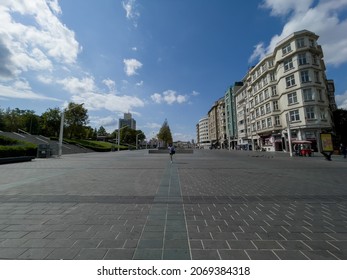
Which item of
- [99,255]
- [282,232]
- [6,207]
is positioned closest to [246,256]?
[282,232]

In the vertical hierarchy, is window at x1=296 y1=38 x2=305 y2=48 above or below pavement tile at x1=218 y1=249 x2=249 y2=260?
above

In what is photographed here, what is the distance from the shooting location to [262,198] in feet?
18.6

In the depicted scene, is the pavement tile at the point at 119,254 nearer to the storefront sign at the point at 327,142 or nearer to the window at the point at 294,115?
the storefront sign at the point at 327,142

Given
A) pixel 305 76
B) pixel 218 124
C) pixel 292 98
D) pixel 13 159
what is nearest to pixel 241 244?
pixel 13 159

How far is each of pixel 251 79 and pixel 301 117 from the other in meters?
22.8

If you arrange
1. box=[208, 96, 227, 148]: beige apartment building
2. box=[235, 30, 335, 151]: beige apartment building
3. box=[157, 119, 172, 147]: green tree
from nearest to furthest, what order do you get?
box=[235, 30, 335, 151]: beige apartment building
box=[157, 119, 172, 147]: green tree
box=[208, 96, 227, 148]: beige apartment building

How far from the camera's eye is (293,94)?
36938mm

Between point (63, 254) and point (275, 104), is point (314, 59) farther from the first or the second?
point (63, 254)

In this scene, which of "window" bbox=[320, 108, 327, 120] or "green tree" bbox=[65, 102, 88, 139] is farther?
"green tree" bbox=[65, 102, 88, 139]

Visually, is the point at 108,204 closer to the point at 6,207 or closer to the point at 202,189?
the point at 6,207

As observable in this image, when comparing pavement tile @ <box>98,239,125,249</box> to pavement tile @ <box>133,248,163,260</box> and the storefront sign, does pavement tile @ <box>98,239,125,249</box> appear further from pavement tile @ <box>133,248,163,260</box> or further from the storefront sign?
the storefront sign

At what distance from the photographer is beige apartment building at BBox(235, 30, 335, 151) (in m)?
34.5

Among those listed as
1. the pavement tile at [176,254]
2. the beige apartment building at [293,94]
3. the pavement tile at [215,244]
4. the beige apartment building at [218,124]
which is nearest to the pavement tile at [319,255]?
the pavement tile at [215,244]

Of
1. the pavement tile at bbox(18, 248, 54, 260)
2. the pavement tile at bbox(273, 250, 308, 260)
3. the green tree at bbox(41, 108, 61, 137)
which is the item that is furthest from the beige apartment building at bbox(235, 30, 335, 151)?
the green tree at bbox(41, 108, 61, 137)
